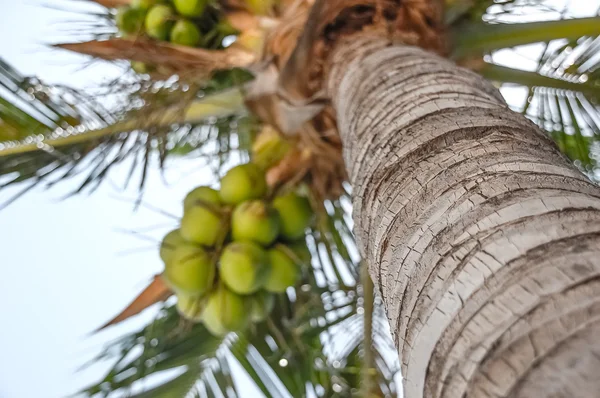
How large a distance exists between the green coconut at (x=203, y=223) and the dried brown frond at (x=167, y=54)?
Answer: 42cm

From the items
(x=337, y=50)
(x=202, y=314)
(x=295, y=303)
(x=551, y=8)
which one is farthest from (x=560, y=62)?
(x=202, y=314)

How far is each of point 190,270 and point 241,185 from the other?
0.29 metres

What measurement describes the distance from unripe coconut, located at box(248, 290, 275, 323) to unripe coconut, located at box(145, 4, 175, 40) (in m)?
0.89

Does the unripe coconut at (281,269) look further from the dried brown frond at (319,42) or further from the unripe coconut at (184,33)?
the unripe coconut at (184,33)

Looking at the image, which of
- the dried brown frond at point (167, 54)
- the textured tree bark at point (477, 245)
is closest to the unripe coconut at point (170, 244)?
the dried brown frond at point (167, 54)

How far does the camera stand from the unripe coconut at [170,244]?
156 cm

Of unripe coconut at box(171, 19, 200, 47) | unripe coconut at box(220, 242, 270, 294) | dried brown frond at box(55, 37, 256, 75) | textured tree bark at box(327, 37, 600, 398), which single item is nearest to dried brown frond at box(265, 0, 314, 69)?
dried brown frond at box(55, 37, 256, 75)

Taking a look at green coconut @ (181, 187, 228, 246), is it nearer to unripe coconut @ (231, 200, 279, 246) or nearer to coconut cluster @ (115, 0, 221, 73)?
unripe coconut @ (231, 200, 279, 246)

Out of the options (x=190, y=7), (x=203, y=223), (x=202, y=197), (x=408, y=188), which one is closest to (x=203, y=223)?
(x=203, y=223)

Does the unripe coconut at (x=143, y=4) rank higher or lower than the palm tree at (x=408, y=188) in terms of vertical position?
higher

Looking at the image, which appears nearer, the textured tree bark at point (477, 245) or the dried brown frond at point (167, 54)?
the textured tree bark at point (477, 245)

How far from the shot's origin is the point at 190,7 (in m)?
1.84

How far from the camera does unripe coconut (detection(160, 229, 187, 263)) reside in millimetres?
1565

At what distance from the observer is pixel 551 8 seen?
2.01 meters
